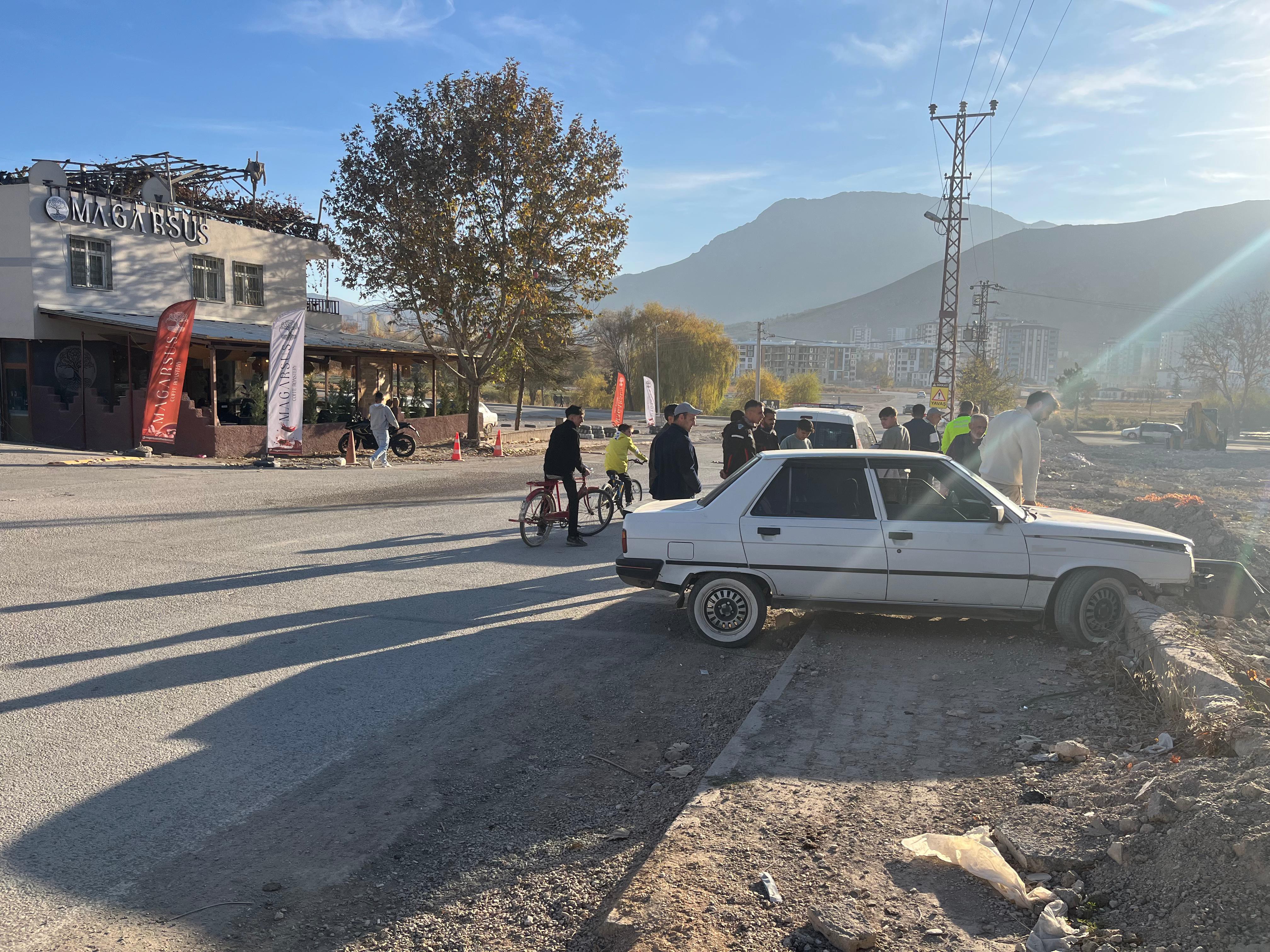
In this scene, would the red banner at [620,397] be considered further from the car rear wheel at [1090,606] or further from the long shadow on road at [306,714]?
the car rear wheel at [1090,606]

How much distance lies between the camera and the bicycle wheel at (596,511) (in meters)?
12.6

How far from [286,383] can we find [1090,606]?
1919 cm

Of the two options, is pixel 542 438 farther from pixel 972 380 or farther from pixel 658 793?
pixel 658 793

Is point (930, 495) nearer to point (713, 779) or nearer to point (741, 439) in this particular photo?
point (713, 779)

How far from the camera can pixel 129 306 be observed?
26.2 m

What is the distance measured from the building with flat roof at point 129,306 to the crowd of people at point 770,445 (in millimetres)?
15480

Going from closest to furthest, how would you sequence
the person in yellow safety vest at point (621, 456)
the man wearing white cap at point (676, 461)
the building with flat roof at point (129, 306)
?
the man wearing white cap at point (676, 461) < the person in yellow safety vest at point (621, 456) < the building with flat roof at point (129, 306)

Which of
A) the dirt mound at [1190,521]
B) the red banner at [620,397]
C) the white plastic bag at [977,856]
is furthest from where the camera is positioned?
the red banner at [620,397]

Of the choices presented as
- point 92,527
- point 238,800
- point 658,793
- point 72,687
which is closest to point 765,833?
point 658,793

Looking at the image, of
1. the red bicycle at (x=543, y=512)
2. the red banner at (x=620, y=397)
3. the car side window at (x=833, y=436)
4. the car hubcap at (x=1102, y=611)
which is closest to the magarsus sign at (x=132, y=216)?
the red banner at (x=620, y=397)

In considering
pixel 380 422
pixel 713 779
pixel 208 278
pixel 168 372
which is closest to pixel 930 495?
pixel 713 779

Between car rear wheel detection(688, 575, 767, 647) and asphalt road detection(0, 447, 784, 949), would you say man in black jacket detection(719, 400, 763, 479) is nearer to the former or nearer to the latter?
asphalt road detection(0, 447, 784, 949)

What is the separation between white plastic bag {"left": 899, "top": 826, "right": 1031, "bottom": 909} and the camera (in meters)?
3.35

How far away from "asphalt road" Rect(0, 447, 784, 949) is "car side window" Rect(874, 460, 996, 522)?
1661mm
